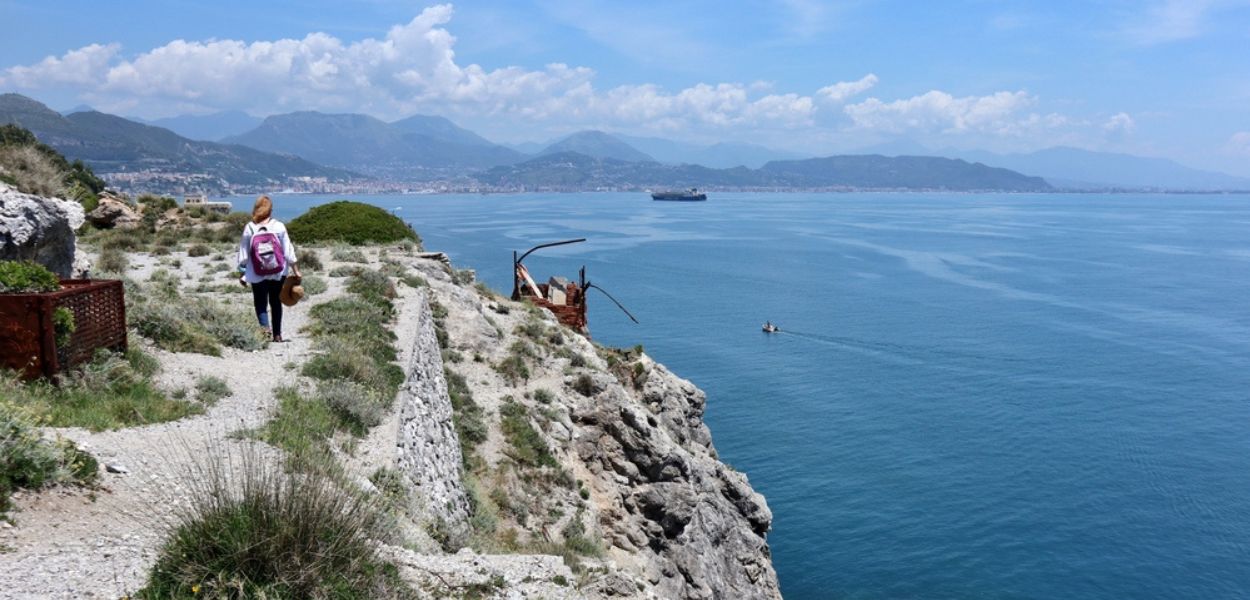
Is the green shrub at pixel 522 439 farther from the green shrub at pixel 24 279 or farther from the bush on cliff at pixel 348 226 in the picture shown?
the bush on cliff at pixel 348 226

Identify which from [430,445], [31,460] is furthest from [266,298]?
[31,460]

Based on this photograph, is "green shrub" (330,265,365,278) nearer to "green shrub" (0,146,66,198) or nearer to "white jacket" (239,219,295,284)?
"green shrub" (0,146,66,198)

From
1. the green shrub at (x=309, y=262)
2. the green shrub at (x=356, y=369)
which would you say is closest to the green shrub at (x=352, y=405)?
the green shrub at (x=356, y=369)

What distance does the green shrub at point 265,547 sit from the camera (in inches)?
213

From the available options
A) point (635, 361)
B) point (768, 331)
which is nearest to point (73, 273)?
point (635, 361)

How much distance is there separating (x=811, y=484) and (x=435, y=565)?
2897 cm

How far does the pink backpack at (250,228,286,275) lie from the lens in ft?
42.0

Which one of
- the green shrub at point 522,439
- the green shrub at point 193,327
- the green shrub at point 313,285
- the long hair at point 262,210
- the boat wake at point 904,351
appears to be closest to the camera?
the green shrub at point 193,327

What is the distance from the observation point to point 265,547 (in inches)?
216

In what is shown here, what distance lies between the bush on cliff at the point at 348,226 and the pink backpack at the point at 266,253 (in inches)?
764

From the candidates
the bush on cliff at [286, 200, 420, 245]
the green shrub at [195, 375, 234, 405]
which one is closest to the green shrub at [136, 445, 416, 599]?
the green shrub at [195, 375, 234, 405]

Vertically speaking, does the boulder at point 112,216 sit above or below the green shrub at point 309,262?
above

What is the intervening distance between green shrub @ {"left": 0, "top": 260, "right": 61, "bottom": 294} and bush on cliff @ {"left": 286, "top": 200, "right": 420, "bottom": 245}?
2250cm

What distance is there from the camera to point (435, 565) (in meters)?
7.06
